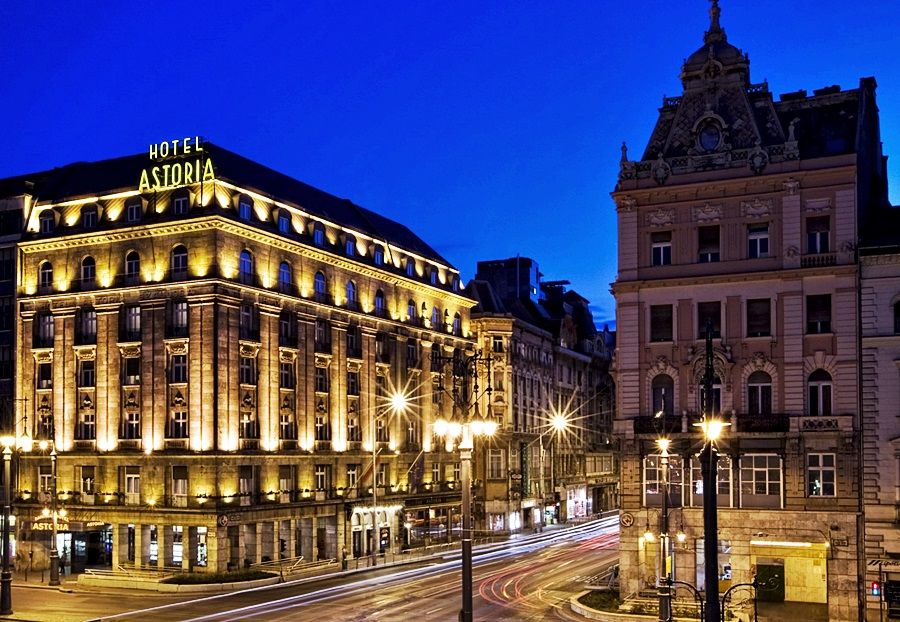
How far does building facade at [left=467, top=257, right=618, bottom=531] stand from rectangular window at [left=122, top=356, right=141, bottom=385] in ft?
124

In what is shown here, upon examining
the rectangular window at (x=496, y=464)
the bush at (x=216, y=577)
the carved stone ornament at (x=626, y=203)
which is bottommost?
the bush at (x=216, y=577)

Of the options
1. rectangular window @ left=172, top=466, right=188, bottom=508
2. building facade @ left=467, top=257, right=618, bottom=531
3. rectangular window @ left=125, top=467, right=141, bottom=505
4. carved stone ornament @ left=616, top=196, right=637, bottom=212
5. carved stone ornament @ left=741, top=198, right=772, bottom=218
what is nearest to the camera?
carved stone ornament @ left=741, top=198, right=772, bottom=218

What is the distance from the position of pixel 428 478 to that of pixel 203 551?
31.9 meters

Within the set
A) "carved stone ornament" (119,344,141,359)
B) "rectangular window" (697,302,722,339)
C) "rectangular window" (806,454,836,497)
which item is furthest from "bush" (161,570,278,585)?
"rectangular window" (806,454,836,497)

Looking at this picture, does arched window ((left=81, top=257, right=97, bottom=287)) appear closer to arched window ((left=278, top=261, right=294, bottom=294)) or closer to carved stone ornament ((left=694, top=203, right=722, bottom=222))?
arched window ((left=278, top=261, right=294, bottom=294))

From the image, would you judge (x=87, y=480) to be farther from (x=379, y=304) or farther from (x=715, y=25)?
(x=715, y=25)

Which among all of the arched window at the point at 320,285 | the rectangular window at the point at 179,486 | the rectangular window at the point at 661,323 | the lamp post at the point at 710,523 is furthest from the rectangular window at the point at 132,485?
the lamp post at the point at 710,523

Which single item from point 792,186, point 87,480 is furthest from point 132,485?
point 792,186

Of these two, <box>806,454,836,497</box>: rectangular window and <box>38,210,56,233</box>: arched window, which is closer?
<box>806,454,836,497</box>: rectangular window

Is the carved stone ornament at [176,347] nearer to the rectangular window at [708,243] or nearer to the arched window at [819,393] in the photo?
the rectangular window at [708,243]

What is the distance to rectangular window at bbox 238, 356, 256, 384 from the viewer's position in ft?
248

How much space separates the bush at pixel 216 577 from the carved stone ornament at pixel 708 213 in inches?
1389

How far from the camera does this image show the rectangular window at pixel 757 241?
51781 mm

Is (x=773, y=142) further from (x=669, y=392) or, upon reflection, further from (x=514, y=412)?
(x=514, y=412)
